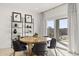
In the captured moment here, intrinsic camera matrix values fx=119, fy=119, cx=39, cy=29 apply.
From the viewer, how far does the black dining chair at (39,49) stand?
1.72 m

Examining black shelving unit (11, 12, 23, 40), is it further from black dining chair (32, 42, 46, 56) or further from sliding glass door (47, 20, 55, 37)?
sliding glass door (47, 20, 55, 37)

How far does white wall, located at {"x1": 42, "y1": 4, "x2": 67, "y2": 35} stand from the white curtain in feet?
0.26

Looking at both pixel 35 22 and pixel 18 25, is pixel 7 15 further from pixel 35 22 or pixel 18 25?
pixel 35 22

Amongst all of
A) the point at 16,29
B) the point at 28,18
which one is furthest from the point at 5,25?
the point at 28,18

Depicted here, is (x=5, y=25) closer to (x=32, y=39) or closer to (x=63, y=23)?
(x=32, y=39)

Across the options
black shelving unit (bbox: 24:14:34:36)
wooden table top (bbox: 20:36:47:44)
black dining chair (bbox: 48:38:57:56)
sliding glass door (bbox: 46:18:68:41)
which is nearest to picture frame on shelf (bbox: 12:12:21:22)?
black shelving unit (bbox: 24:14:34:36)

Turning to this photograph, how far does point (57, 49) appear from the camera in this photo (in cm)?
175

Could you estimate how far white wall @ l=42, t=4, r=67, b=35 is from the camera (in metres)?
1.71

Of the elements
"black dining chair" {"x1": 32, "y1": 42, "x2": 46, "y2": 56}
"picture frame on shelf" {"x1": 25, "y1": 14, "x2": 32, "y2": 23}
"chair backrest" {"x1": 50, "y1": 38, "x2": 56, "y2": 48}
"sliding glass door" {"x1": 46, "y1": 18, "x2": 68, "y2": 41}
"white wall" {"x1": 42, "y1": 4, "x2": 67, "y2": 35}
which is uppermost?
"white wall" {"x1": 42, "y1": 4, "x2": 67, "y2": 35}

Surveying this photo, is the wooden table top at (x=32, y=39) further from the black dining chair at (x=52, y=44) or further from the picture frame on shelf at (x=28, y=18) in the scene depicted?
the picture frame on shelf at (x=28, y=18)

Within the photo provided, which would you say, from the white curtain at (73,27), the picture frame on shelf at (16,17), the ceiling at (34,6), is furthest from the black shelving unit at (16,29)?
the white curtain at (73,27)

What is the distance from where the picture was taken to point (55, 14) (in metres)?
1.77

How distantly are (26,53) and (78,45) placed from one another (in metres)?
0.75

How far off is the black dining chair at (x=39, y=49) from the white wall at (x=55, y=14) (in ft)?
0.60
